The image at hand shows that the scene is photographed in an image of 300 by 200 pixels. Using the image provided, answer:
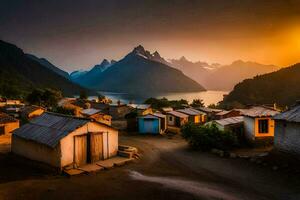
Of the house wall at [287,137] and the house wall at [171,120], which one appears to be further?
the house wall at [171,120]

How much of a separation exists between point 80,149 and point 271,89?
106 metres

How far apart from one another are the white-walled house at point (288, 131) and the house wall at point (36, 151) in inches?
689

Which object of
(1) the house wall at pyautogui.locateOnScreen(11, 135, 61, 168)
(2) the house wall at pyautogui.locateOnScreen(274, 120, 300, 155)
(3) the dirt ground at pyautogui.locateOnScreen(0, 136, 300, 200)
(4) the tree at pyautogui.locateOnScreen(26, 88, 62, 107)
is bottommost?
(3) the dirt ground at pyautogui.locateOnScreen(0, 136, 300, 200)

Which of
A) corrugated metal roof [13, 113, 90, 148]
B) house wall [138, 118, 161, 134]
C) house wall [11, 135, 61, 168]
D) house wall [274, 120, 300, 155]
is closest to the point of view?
house wall [11, 135, 61, 168]

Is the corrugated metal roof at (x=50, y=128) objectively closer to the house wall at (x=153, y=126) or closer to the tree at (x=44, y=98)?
the house wall at (x=153, y=126)

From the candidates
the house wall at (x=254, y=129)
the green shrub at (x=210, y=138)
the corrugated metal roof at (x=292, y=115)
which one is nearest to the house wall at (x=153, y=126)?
the green shrub at (x=210, y=138)

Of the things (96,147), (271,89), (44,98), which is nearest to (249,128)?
(96,147)

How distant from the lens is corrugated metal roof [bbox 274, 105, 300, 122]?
21.9m

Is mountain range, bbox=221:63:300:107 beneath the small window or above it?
above

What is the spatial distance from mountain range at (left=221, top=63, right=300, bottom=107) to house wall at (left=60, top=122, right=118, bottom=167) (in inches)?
3124

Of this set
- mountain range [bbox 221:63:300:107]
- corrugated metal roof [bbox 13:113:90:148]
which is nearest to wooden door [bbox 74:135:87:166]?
corrugated metal roof [bbox 13:113:90:148]

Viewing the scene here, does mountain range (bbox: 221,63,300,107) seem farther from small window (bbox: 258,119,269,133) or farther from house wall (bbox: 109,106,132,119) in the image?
small window (bbox: 258,119,269,133)

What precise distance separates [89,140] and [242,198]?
39.9ft

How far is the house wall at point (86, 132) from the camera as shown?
20.1 meters
